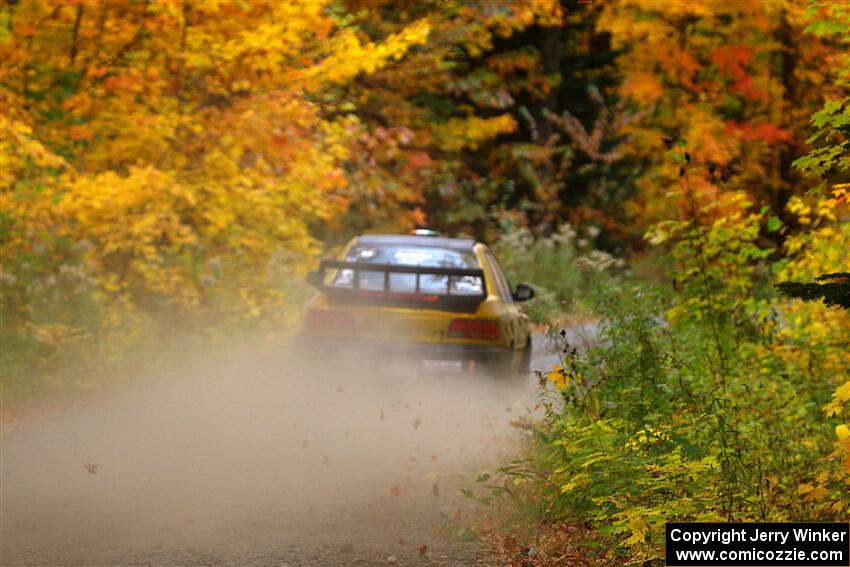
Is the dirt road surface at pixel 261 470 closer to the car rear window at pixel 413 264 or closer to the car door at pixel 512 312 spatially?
the car door at pixel 512 312

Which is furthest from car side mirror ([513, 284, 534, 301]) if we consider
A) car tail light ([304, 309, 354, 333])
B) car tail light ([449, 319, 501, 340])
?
car tail light ([304, 309, 354, 333])

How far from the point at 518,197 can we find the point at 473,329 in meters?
18.6

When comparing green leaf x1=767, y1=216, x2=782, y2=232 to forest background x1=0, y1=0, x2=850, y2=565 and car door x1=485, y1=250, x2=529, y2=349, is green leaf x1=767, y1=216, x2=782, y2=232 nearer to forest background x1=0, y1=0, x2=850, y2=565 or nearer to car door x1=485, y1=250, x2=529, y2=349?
forest background x1=0, y1=0, x2=850, y2=565

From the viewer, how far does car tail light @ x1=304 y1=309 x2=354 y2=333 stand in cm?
1212

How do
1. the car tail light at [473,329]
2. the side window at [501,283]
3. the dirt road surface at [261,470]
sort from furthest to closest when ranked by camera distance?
the side window at [501,283] < the car tail light at [473,329] < the dirt road surface at [261,470]

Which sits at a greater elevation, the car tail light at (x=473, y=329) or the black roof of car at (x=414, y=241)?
the black roof of car at (x=414, y=241)

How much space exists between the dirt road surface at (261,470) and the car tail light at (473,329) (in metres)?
0.40

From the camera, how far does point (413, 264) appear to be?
13016 mm

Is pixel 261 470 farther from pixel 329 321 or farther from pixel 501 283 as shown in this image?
pixel 501 283

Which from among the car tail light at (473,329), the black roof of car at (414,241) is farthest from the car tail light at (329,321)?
the black roof of car at (414,241)

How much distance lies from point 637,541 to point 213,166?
11.2 metres

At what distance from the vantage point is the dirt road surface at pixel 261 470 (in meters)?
7.87

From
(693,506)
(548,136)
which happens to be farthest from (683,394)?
(548,136)

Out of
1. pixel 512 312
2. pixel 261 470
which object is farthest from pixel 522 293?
pixel 261 470
